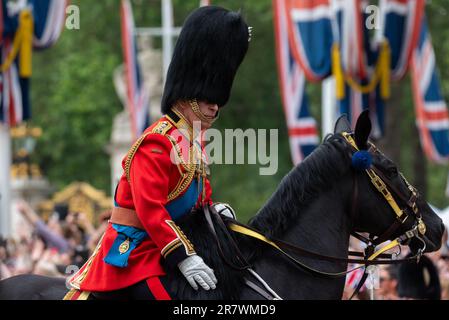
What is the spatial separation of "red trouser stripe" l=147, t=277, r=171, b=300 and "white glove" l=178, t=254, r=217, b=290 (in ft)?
0.50

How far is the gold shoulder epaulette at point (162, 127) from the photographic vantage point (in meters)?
5.74

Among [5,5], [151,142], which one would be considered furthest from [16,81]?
[151,142]

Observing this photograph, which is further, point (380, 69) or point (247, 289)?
point (380, 69)

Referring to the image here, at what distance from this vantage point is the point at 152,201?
5.49 m

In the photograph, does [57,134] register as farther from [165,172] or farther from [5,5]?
[165,172]

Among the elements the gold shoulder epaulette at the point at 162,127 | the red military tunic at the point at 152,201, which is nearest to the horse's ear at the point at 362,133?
the red military tunic at the point at 152,201

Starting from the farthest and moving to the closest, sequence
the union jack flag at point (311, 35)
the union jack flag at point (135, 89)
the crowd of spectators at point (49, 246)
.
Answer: the union jack flag at point (135, 89), the union jack flag at point (311, 35), the crowd of spectators at point (49, 246)

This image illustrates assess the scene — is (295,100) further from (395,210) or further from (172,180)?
(172,180)

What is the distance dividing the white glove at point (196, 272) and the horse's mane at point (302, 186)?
491mm

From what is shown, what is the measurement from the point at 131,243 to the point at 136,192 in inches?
12.0

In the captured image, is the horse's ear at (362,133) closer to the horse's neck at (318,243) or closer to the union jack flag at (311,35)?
the horse's neck at (318,243)

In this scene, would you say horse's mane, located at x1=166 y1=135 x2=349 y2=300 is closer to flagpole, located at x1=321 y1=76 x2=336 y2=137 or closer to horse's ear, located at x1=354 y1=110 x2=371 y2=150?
horse's ear, located at x1=354 y1=110 x2=371 y2=150

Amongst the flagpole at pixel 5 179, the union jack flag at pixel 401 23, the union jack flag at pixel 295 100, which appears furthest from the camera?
the flagpole at pixel 5 179

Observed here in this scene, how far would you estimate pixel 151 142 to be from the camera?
568 centimetres
